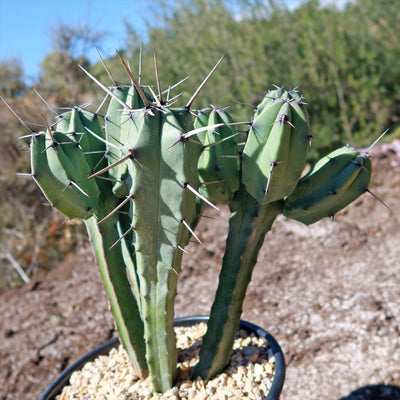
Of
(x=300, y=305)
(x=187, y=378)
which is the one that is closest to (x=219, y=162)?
(x=187, y=378)

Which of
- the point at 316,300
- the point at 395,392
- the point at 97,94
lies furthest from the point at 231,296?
the point at 97,94

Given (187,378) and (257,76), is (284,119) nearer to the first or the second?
(187,378)

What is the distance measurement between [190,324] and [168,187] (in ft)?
2.98

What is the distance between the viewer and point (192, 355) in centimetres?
148

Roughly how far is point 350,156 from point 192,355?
35.6 inches

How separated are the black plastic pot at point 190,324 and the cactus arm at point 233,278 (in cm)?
17

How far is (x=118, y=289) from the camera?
1.32 meters

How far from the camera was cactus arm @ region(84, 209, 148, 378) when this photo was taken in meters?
1.27

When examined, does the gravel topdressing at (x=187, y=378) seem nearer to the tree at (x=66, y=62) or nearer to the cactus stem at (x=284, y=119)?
the cactus stem at (x=284, y=119)

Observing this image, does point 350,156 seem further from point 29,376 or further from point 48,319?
point 48,319

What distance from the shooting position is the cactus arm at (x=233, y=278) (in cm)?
128

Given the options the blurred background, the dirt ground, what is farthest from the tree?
the dirt ground

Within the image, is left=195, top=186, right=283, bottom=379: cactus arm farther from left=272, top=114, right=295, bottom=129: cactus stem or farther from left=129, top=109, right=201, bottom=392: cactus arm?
left=272, top=114, right=295, bottom=129: cactus stem

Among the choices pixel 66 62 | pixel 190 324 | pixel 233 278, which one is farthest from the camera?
pixel 66 62
